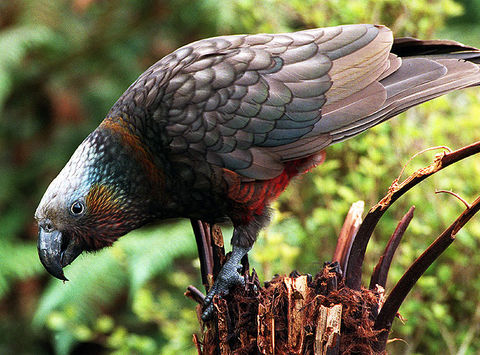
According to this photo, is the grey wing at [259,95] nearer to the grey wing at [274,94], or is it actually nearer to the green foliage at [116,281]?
the grey wing at [274,94]

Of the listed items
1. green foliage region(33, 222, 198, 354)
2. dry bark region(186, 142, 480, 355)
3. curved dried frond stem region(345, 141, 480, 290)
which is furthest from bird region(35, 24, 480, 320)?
green foliage region(33, 222, 198, 354)

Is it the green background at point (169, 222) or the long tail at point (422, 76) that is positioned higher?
the long tail at point (422, 76)

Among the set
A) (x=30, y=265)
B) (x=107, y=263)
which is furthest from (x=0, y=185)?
(x=107, y=263)

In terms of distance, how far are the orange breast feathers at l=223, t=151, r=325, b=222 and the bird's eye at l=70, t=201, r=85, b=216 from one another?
0.52 metres

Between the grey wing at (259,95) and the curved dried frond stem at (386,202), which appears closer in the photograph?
the curved dried frond stem at (386,202)

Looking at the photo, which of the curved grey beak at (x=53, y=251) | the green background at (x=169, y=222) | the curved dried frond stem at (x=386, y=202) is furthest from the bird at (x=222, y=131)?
the green background at (x=169, y=222)

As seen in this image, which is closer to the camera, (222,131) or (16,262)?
(222,131)

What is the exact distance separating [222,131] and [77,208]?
582 mm

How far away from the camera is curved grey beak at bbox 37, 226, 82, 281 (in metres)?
2.07

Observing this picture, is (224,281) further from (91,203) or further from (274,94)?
(274,94)

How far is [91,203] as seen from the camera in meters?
2.12

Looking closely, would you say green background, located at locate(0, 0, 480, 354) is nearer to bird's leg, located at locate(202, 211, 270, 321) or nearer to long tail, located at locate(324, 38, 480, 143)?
bird's leg, located at locate(202, 211, 270, 321)

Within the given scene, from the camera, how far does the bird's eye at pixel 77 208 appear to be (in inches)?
82.7

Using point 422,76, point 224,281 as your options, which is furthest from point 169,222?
point 422,76
